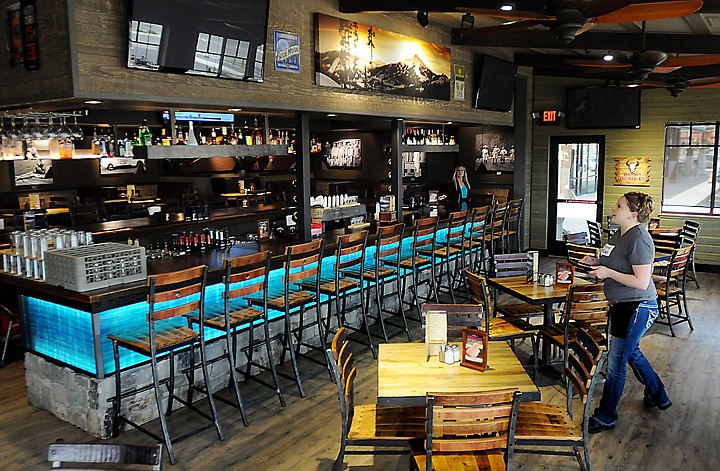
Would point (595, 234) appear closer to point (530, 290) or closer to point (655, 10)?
point (530, 290)

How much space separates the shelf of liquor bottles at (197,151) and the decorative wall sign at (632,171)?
7146 mm

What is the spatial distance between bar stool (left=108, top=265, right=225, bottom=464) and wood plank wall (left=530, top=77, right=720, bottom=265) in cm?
843

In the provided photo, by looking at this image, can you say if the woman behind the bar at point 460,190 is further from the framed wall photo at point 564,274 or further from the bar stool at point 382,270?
the framed wall photo at point 564,274

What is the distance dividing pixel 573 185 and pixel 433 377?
29.7ft

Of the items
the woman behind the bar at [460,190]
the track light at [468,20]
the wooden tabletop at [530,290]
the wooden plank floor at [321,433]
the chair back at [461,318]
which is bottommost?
the wooden plank floor at [321,433]

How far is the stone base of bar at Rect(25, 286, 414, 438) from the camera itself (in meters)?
4.51

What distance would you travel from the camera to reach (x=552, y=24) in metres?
4.05

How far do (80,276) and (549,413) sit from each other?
3195 mm

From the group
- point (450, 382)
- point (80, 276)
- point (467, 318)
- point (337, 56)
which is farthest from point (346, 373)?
→ point (337, 56)

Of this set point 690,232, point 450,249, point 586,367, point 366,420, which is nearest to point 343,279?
point 450,249

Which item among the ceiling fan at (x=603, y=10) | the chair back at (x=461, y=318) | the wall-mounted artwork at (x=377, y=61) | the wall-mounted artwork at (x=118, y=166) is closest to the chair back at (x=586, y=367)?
the chair back at (x=461, y=318)

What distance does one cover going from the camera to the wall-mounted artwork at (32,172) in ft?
36.8

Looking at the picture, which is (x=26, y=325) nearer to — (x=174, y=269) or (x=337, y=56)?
(x=174, y=269)

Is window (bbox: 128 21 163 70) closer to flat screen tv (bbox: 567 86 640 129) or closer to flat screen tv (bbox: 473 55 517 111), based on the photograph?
flat screen tv (bbox: 473 55 517 111)
